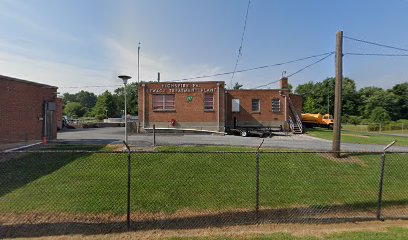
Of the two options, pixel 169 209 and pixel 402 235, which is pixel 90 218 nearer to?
pixel 169 209

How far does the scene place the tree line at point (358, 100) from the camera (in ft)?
230

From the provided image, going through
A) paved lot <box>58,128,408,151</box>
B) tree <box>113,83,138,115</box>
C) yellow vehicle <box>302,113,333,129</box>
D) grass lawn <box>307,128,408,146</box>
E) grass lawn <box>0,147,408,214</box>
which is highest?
tree <box>113,83,138,115</box>

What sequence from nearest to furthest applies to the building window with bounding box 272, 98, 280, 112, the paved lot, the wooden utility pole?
the wooden utility pole
the paved lot
the building window with bounding box 272, 98, 280, 112

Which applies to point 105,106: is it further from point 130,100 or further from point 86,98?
point 86,98

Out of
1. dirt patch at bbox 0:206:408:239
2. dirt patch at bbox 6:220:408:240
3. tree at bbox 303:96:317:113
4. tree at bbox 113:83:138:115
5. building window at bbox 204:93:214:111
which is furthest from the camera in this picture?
tree at bbox 113:83:138:115

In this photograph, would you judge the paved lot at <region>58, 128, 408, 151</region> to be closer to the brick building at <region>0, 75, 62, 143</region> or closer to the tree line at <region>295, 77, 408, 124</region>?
the brick building at <region>0, 75, 62, 143</region>

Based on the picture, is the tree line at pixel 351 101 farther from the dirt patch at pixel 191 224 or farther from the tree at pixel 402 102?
the dirt patch at pixel 191 224

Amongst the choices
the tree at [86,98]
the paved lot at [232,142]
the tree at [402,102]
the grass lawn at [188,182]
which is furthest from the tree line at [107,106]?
the tree at [402,102]

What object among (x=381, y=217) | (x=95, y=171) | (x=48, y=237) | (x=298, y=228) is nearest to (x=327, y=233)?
(x=298, y=228)

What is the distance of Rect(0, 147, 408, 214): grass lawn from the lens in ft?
23.7

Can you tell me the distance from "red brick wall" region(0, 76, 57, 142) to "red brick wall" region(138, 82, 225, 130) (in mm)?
9297

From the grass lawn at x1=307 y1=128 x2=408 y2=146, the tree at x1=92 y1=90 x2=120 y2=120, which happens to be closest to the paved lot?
the grass lawn at x1=307 y1=128 x2=408 y2=146

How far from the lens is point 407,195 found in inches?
334

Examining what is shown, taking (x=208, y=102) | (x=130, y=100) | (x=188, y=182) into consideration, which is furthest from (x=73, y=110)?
(x=188, y=182)
